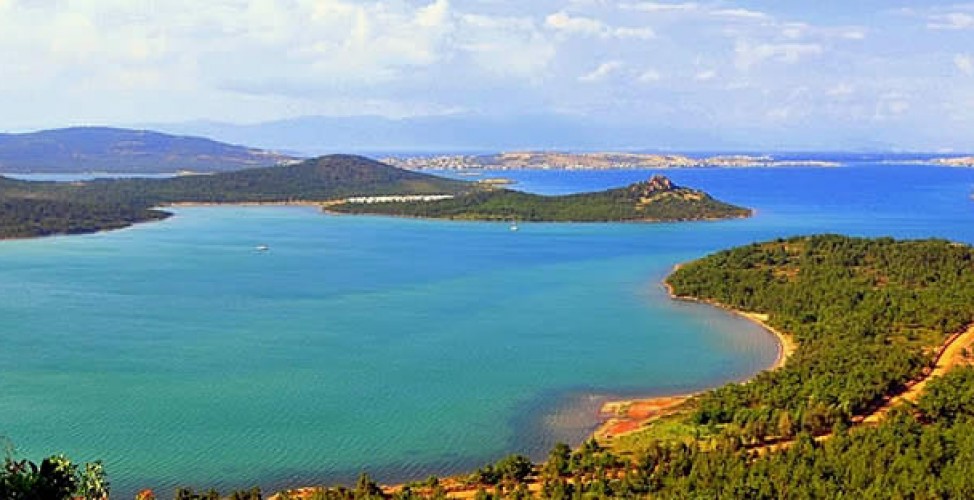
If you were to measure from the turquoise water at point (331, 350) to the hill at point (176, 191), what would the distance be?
1377 centimetres

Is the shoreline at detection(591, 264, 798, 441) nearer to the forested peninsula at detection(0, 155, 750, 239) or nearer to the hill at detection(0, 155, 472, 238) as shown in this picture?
the forested peninsula at detection(0, 155, 750, 239)

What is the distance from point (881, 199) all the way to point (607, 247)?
74926 millimetres

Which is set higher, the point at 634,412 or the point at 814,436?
the point at 814,436

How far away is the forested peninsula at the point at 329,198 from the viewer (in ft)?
319

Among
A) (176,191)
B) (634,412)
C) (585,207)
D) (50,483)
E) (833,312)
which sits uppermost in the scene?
(176,191)

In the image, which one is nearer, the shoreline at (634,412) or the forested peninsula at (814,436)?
the forested peninsula at (814,436)

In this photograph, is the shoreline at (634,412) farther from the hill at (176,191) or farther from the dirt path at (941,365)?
the hill at (176,191)

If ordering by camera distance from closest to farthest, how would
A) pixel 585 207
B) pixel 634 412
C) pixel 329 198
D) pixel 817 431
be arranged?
pixel 817 431 < pixel 634 412 < pixel 585 207 < pixel 329 198

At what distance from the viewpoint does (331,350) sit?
4034 centimetres

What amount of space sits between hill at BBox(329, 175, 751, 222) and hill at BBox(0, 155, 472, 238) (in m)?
22.0

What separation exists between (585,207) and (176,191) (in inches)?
2317

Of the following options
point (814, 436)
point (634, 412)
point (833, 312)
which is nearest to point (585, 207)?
point (833, 312)

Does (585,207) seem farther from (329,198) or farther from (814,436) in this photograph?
(814,436)

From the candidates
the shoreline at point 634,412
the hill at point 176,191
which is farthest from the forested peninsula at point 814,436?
the hill at point 176,191
